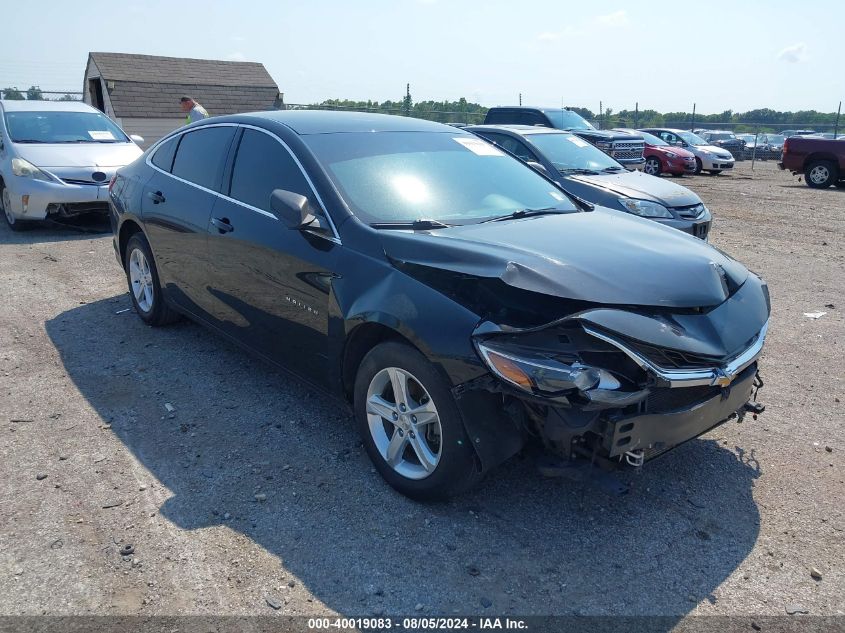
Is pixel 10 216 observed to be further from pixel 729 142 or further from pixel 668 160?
pixel 729 142

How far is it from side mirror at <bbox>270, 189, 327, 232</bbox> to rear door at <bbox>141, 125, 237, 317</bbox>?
1.13 metres

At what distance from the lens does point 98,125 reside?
35.4 feet

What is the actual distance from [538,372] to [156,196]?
3731 mm

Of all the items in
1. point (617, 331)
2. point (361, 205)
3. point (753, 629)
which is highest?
point (361, 205)

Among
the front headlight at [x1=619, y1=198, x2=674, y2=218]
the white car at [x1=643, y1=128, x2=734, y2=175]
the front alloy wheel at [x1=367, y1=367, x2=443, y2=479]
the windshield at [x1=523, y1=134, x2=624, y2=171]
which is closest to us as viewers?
the front alloy wheel at [x1=367, y1=367, x2=443, y2=479]

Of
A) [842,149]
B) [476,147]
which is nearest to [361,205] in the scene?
[476,147]

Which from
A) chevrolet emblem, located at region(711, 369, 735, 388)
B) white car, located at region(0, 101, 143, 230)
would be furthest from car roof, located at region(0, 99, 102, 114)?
chevrolet emblem, located at region(711, 369, 735, 388)

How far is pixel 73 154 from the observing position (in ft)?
31.8

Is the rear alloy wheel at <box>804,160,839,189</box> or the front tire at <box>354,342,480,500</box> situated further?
the rear alloy wheel at <box>804,160,839,189</box>

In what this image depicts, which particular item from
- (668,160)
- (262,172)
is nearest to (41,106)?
(262,172)

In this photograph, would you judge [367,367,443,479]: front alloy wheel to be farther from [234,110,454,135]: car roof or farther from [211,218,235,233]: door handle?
[234,110,454,135]: car roof

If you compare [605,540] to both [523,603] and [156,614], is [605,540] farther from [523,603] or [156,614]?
[156,614]

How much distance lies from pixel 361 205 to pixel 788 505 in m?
2.62

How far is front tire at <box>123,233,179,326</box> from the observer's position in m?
5.58
